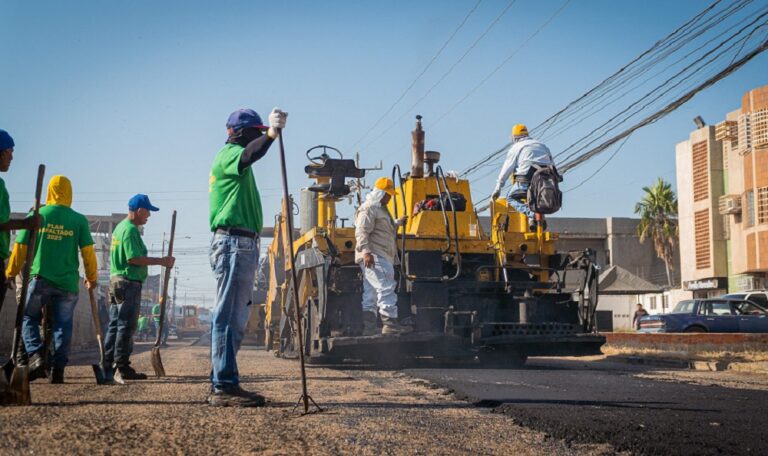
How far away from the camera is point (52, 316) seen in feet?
23.0

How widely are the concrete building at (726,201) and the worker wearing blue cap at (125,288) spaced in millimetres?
29773

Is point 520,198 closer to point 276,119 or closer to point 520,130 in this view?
point 520,130

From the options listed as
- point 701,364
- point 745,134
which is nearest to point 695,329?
point 701,364

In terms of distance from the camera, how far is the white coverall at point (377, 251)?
9336 mm

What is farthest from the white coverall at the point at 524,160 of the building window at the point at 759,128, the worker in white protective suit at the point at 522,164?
the building window at the point at 759,128

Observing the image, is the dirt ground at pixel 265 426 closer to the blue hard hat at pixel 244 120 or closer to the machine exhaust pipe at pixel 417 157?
the blue hard hat at pixel 244 120

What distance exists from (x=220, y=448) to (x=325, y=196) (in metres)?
8.60

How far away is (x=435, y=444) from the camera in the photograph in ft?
12.3

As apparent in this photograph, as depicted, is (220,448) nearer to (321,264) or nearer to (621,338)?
(321,264)

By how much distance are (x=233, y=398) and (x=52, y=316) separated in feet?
9.11

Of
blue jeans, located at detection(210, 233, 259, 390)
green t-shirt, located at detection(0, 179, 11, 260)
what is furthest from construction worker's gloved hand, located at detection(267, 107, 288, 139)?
green t-shirt, located at detection(0, 179, 11, 260)

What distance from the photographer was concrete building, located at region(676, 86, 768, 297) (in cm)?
3322

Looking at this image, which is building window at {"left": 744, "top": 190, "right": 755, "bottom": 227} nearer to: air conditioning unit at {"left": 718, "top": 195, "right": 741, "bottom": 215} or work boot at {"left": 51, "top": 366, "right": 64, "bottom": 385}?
air conditioning unit at {"left": 718, "top": 195, "right": 741, "bottom": 215}

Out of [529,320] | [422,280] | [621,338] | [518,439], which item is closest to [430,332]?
[422,280]
